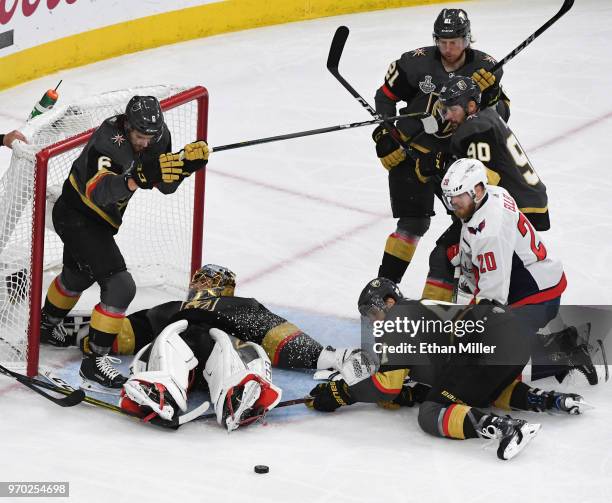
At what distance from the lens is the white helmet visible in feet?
13.9

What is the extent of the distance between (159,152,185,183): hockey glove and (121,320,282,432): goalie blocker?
48 centimetres

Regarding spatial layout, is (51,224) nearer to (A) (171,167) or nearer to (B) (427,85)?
(A) (171,167)

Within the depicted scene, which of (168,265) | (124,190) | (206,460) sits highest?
(124,190)

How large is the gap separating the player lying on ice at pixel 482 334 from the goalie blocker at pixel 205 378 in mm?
264

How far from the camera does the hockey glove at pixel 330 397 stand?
4410 millimetres

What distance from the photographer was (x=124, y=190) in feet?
14.4

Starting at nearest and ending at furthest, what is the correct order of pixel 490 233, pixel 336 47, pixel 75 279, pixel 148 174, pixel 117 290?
pixel 490 233
pixel 148 174
pixel 117 290
pixel 75 279
pixel 336 47

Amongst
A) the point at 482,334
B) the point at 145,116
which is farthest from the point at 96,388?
the point at 482,334

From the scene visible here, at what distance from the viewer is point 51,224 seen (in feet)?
16.1

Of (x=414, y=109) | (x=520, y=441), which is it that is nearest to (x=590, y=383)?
(x=520, y=441)

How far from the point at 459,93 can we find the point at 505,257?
2.38ft

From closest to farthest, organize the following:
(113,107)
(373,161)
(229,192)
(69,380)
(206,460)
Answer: (206,460), (69,380), (113,107), (229,192), (373,161)

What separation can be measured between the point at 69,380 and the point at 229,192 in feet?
6.98

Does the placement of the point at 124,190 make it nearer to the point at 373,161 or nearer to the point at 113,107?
the point at 113,107
